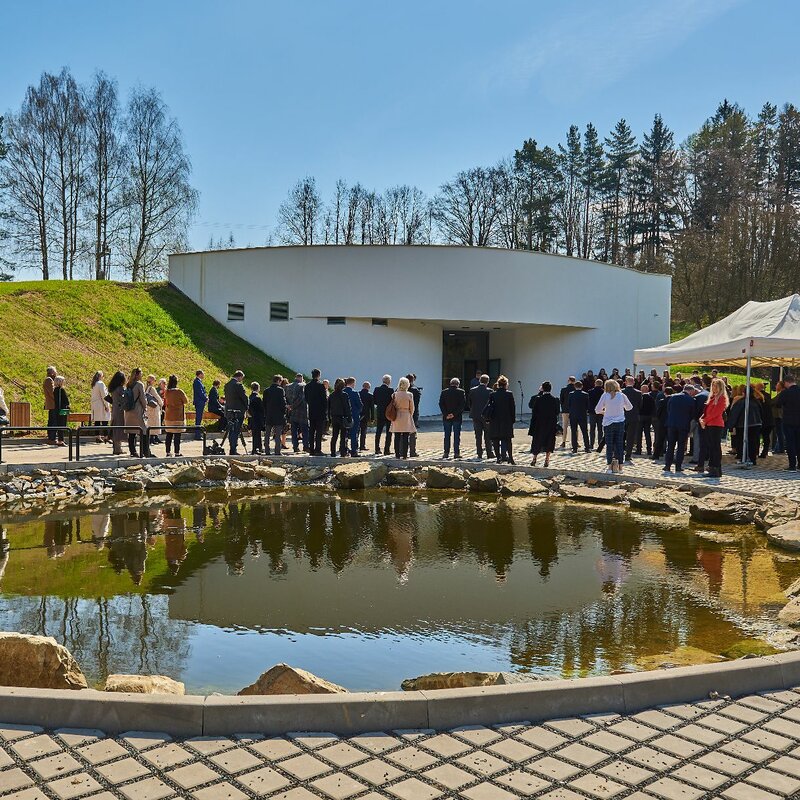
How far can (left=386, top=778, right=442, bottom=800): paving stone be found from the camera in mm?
3510

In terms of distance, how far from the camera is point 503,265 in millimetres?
30172

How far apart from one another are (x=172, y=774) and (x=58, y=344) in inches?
978

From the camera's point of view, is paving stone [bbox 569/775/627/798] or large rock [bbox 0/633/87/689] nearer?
paving stone [bbox 569/775/627/798]

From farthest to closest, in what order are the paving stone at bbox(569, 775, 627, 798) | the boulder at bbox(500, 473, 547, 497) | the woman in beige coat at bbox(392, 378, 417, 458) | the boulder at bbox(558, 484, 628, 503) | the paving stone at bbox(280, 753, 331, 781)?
the woman in beige coat at bbox(392, 378, 417, 458) < the boulder at bbox(500, 473, 547, 497) < the boulder at bbox(558, 484, 628, 503) < the paving stone at bbox(280, 753, 331, 781) < the paving stone at bbox(569, 775, 627, 798)

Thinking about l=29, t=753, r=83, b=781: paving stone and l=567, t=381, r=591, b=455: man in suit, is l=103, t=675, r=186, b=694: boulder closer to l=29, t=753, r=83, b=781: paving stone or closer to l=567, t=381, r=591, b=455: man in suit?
l=29, t=753, r=83, b=781: paving stone

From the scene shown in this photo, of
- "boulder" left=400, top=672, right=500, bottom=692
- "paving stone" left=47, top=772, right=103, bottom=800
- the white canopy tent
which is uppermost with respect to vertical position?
the white canopy tent

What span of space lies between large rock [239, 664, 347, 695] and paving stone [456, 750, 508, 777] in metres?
1.09

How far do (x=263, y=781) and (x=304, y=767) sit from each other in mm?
211

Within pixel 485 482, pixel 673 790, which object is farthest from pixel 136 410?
pixel 673 790

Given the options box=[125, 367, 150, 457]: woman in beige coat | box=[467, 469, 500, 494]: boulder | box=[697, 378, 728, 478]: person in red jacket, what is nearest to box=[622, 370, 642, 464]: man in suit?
box=[697, 378, 728, 478]: person in red jacket

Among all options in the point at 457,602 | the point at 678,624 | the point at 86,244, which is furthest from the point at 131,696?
the point at 86,244

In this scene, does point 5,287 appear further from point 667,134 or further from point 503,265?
point 667,134

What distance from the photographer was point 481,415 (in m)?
17.1

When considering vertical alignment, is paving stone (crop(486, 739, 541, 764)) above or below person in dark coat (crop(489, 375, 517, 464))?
below
